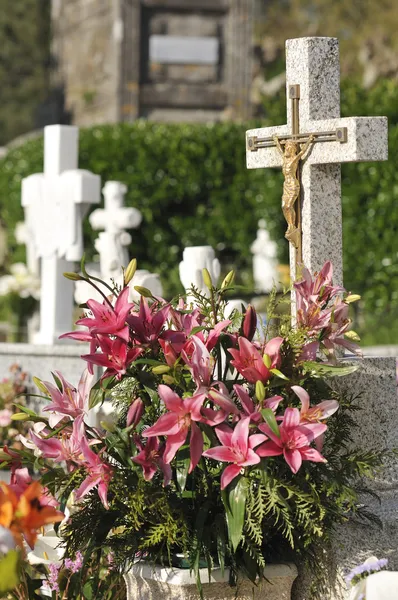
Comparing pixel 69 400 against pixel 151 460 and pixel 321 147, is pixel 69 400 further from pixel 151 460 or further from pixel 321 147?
pixel 321 147

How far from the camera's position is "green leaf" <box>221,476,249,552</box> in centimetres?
314

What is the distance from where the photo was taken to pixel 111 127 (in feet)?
42.3

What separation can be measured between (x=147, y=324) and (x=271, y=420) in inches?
20.6

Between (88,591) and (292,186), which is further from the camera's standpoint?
(292,186)

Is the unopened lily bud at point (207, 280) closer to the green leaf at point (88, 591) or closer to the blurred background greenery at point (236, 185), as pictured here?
the green leaf at point (88, 591)

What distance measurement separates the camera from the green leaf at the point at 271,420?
3.11 meters

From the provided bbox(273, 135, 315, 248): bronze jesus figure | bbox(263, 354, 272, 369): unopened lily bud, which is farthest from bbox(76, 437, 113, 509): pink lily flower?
bbox(273, 135, 315, 248): bronze jesus figure

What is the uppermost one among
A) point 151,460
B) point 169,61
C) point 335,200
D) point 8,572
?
point 169,61

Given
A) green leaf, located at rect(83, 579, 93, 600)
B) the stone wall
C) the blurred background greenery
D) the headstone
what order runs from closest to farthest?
green leaf, located at rect(83, 579, 93, 600), the headstone, the blurred background greenery, the stone wall

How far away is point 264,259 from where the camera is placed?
12133 millimetres

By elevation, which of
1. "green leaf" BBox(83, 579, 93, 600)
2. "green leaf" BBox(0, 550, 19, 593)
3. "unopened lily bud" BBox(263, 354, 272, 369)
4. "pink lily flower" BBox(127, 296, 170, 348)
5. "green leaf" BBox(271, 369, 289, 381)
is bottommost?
"green leaf" BBox(83, 579, 93, 600)

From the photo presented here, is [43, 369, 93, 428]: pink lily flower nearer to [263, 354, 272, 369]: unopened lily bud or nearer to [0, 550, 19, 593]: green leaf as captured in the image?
[263, 354, 272, 369]: unopened lily bud

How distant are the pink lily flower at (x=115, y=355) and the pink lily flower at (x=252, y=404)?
0.33 m

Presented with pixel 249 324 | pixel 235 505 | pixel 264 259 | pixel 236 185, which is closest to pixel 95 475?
pixel 235 505
